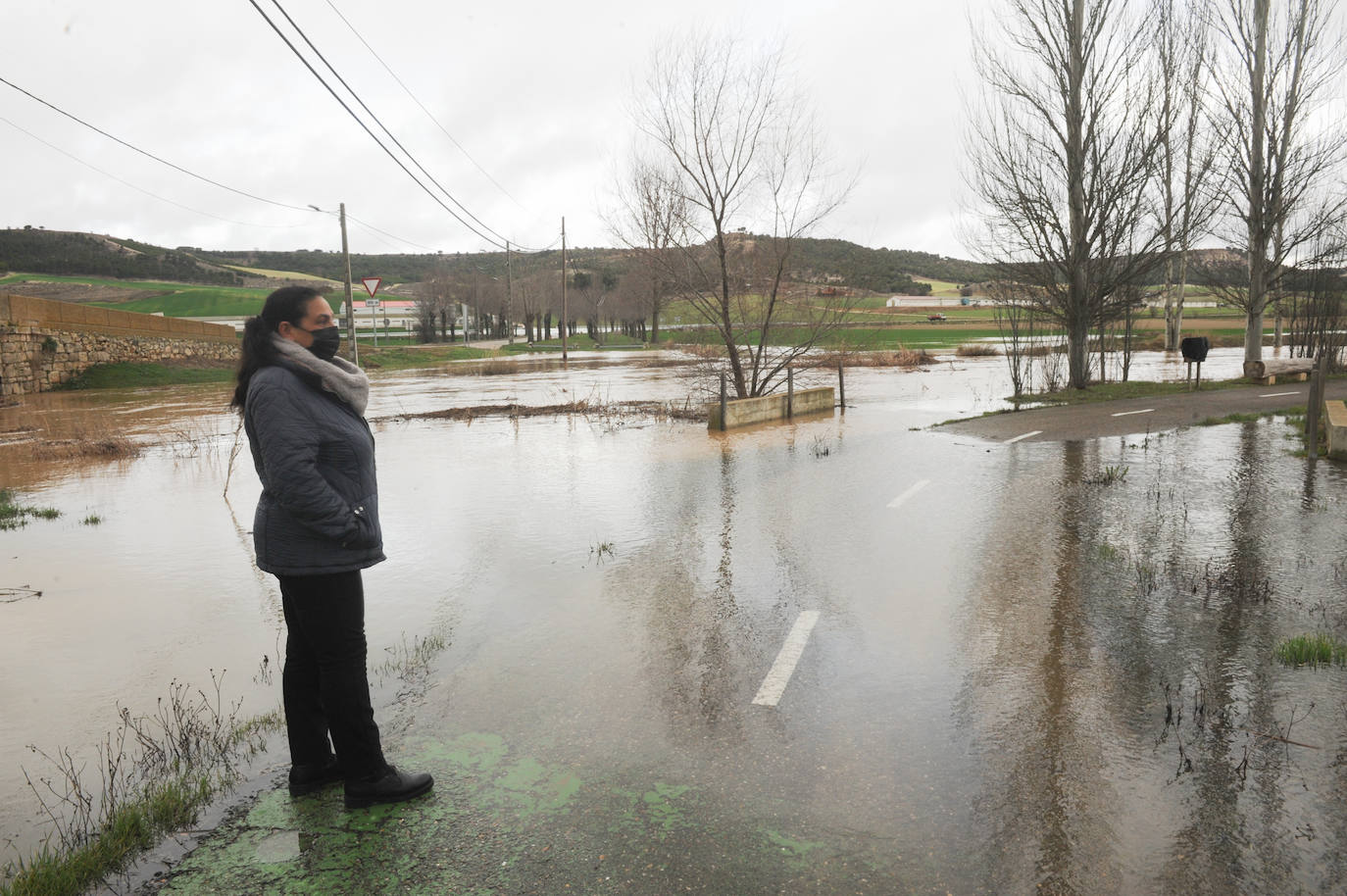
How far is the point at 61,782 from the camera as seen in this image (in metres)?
3.95

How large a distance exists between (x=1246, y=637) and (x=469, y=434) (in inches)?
545

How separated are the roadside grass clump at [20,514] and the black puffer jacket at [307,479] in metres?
8.07

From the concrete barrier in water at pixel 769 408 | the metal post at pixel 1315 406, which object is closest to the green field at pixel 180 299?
the concrete barrier in water at pixel 769 408

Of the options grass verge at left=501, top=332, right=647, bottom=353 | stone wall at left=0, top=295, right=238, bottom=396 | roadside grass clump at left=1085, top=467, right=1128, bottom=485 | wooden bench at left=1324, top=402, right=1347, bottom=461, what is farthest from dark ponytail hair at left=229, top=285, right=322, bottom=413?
grass verge at left=501, top=332, right=647, bottom=353

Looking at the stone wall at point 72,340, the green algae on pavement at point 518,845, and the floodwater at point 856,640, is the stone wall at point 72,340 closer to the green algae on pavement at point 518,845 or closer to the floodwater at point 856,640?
the floodwater at point 856,640

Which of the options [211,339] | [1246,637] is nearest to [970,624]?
[1246,637]

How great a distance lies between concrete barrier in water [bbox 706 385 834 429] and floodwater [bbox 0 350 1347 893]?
473cm

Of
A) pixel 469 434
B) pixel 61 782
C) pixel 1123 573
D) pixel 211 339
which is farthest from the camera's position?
pixel 211 339

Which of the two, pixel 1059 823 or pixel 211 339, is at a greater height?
pixel 211 339

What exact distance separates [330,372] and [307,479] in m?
0.46

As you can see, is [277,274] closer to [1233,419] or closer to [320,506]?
[1233,419]

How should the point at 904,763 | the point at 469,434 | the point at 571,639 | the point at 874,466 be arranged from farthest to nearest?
1. the point at 469,434
2. the point at 874,466
3. the point at 571,639
4. the point at 904,763

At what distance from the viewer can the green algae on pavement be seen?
294 centimetres

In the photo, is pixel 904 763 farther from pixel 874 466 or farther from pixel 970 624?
pixel 874 466
